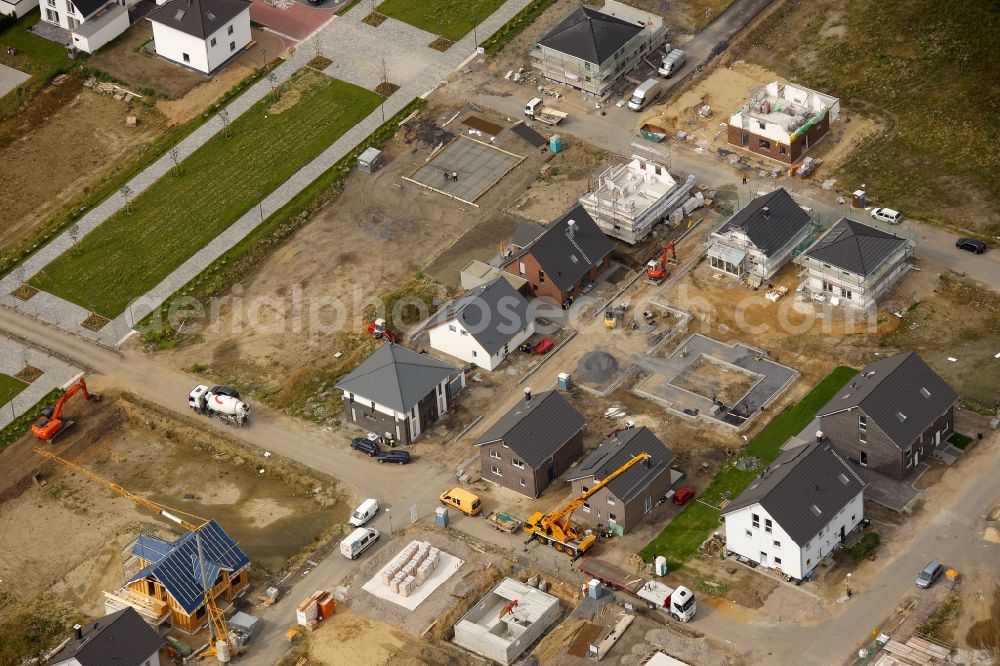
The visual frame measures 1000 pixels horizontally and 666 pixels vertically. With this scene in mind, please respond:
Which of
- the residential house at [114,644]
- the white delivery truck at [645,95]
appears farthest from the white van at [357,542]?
the white delivery truck at [645,95]

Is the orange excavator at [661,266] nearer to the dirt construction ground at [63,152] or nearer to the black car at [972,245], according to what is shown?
the black car at [972,245]

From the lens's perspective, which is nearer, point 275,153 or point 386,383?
point 386,383

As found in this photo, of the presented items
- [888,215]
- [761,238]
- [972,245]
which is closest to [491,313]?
[761,238]

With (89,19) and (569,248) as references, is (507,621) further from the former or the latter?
(89,19)

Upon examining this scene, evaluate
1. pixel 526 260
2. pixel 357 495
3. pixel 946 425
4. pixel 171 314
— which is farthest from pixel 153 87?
pixel 946 425

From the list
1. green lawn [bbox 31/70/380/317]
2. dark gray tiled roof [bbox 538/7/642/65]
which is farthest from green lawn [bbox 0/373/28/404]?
dark gray tiled roof [bbox 538/7/642/65]

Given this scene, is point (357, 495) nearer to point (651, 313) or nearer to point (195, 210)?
point (651, 313)
